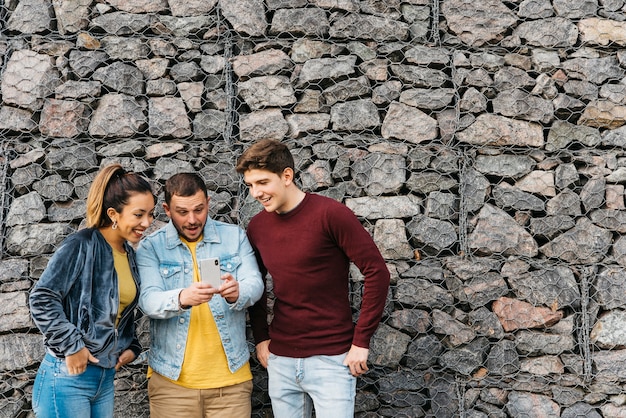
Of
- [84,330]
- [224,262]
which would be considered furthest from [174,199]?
[84,330]

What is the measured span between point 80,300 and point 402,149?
1843 mm

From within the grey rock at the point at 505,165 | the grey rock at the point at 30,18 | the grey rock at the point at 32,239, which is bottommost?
the grey rock at the point at 32,239

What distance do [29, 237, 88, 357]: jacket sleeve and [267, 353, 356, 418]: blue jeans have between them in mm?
804

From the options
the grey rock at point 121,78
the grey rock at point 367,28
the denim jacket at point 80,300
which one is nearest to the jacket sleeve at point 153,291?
the denim jacket at point 80,300

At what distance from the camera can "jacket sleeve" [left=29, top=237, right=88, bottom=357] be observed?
7.09 ft

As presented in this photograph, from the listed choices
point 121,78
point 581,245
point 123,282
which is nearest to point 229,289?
point 123,282

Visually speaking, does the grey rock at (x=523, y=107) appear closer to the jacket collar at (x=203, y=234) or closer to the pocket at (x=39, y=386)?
the jacket collar at (x=203, y=234)

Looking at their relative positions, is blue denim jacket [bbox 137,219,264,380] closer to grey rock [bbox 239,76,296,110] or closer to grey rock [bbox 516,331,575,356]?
grey rock [bbox 239,76,296,110]

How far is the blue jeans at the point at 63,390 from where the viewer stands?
86.1 inches

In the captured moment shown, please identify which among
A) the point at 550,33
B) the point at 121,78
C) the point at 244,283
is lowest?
the point at 244,283

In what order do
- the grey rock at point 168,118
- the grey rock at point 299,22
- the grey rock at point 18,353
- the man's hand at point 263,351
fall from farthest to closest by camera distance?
1. the grey rock at point 299,22
2. the grey rock at point 168,118
3. the grey rock at point 18,353
4. the man's hand at point 263,351

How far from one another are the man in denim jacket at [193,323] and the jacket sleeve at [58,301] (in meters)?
0.29

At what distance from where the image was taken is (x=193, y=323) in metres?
2.50

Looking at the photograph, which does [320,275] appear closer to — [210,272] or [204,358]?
[210,272]
